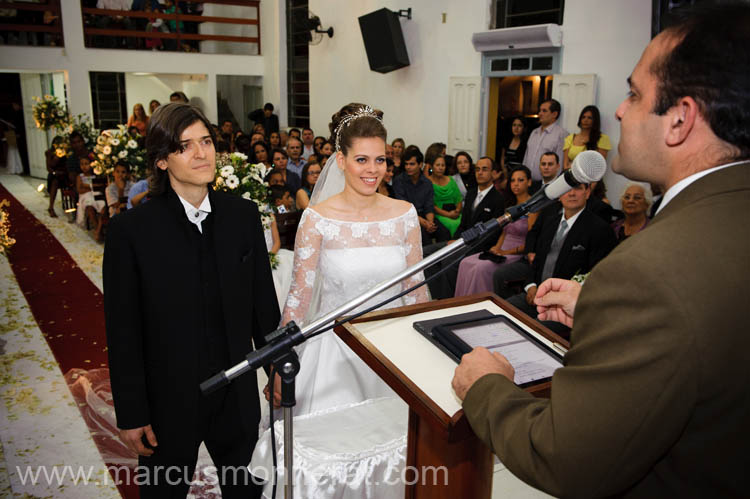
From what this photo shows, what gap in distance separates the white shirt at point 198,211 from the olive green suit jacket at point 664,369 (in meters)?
1.43

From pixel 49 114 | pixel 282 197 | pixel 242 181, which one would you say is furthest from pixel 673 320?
pixel 49 114

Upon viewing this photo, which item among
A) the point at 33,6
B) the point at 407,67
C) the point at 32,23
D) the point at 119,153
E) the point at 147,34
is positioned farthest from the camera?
the point at 147,34

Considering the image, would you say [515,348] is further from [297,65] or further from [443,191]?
[297,65]

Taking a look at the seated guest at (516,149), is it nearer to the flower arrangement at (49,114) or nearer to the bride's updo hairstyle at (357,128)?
the bride's updo hairstyle at (357,128)

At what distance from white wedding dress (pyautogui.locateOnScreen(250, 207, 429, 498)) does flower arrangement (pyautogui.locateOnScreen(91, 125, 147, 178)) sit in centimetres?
490

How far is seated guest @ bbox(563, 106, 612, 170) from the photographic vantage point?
6797 mm

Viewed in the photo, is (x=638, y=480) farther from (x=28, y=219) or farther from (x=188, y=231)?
(x=28, y=219)

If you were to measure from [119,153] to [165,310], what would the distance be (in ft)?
18.6

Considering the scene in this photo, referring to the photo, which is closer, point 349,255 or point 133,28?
point 349,255

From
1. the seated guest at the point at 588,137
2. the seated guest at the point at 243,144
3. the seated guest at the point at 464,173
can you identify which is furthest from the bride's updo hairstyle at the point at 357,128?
the seated guest at the point at 243,144

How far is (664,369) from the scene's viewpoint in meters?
0.83

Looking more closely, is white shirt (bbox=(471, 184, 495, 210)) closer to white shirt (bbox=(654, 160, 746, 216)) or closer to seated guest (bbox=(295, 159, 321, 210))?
seated guest (bbox=(295, 159, 321, 210))

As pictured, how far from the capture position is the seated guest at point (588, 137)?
6.80 metres

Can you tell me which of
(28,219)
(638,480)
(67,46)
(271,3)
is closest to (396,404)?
(638,480)
